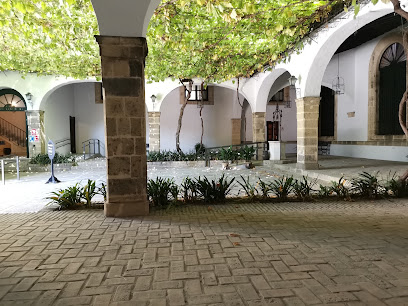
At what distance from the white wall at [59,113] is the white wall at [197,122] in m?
5.39

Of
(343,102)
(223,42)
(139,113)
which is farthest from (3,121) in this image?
(343,102)

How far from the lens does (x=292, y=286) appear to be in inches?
79.9

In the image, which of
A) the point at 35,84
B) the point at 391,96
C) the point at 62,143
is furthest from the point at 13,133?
the point at 391,96

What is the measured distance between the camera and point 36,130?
12.6m

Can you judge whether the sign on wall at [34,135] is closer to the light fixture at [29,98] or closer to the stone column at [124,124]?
the light fixture at [29,98]

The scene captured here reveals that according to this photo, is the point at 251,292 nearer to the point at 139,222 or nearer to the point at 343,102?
the point at 139,222

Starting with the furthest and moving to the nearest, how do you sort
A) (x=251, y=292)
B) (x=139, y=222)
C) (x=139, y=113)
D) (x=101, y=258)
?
(x=139, y=113) < (x=139, y=222) < (x=101, y=258) < (x=251, y=292)

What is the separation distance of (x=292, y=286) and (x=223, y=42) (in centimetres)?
777

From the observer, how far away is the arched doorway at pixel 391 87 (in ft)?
32.0

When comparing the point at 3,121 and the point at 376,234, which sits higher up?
the point at 3,121

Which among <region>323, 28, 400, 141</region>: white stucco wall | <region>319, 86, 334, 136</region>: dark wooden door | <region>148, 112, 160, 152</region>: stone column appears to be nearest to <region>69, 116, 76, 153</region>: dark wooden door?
<region>148, 112, 160, 152</region>: stone column

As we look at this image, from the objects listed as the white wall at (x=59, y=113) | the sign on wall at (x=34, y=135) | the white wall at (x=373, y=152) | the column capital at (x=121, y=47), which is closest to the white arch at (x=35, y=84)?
the white wall at (x=59, y=113)

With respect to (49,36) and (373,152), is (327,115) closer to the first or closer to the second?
(373,152)

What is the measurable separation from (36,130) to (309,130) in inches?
462
